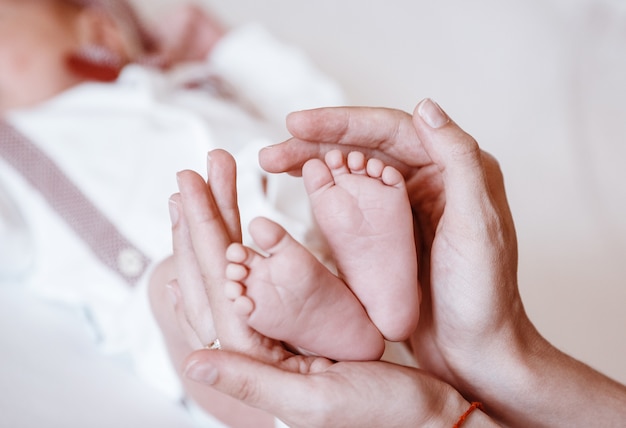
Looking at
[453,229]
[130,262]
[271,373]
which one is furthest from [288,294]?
[130,262]

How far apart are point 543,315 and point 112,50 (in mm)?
964

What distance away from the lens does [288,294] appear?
548mm

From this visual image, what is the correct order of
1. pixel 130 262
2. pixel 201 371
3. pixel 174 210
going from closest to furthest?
pixel 201 371 → pixel 174 210 → pixel 130 262

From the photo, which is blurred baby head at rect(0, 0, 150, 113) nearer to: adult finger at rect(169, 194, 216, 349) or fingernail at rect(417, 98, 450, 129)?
adult finger at rect(169, 194, 216, 349)

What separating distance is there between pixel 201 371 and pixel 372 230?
0.64 ft

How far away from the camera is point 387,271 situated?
0.60 m

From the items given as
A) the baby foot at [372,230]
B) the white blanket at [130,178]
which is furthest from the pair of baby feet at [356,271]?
the white blanket at [130,178]

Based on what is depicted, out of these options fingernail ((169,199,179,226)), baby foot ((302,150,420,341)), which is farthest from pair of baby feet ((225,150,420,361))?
fingernail ((169,199,179,226))

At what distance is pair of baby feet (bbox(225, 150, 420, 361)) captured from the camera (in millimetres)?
569

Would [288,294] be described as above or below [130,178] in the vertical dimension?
below

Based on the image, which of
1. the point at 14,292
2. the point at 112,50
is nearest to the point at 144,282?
the point at 14,292

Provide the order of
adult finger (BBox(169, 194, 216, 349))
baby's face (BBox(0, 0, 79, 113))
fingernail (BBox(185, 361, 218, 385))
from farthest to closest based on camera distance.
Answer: baby's face (BBox(0, 0, 79, 113)) → adult finger (BBox(169, 194, 216, 349)) → fingernail (BBox(185, 361, 218, 385))

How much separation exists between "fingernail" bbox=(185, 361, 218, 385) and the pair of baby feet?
51 millimetres

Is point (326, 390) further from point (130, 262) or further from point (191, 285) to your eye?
point (130, 262)
